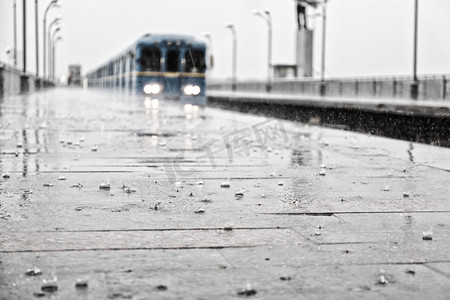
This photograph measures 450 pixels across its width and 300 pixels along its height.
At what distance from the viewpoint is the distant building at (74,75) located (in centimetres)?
16775

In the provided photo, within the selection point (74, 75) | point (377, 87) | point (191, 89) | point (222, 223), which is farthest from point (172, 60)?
point (74, 75)

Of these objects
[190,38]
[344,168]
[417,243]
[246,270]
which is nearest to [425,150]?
[344,168]

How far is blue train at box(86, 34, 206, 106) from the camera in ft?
115

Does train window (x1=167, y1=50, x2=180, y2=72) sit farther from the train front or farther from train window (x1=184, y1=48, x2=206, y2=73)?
train window (x1=184, y1=48, x2=206, y2=73)

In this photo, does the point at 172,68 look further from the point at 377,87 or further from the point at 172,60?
the point at 377,87

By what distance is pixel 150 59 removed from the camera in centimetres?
3522

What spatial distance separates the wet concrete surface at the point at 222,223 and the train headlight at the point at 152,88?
25634 mm

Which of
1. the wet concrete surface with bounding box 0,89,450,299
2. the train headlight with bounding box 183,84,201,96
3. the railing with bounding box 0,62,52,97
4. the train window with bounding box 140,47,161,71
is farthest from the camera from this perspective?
the train headlight with bounding box 183,84,201,96

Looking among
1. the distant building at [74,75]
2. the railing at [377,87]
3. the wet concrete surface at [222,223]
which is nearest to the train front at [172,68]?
the railing at [377,87]

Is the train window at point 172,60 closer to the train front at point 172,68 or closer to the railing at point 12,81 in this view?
the train front at point 172,68

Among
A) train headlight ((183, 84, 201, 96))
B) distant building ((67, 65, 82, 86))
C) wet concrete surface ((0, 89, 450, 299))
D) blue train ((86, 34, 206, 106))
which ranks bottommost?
wet concrete surface ((0, 89, 450, 299))

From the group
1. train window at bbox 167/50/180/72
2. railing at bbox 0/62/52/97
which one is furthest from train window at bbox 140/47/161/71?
railing at bbox 0/62/52/97

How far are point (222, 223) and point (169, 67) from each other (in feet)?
103

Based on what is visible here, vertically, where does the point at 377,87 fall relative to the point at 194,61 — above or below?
below
